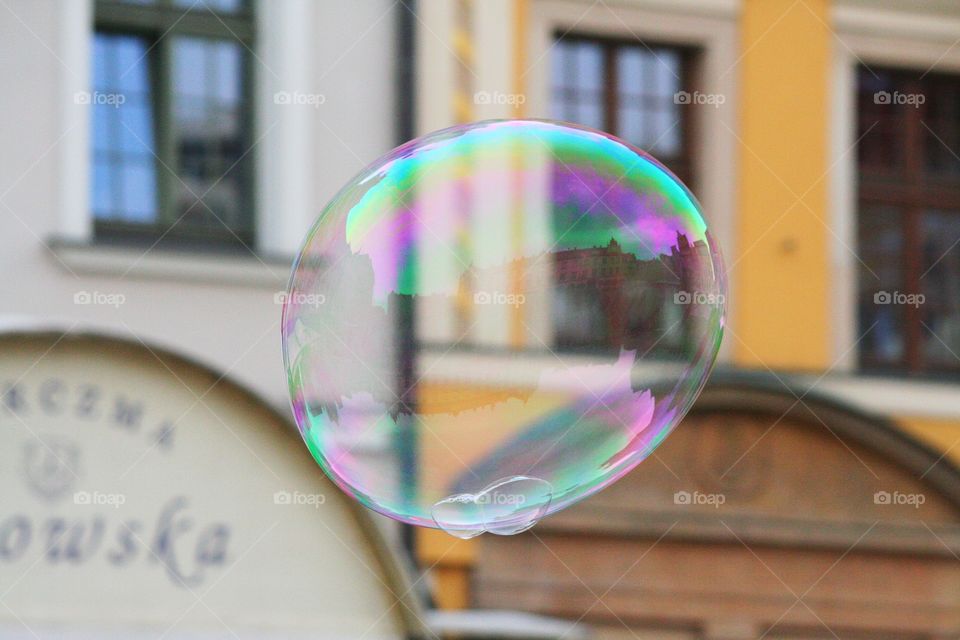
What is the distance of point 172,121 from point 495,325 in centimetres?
335

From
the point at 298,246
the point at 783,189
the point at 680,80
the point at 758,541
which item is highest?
the point at 680,80

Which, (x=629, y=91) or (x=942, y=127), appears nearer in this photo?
(x=629, y=91)

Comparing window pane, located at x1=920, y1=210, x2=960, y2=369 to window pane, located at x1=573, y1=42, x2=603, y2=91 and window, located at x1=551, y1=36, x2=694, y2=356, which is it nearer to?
window, located at x1=551, y1=36, x2=694, y2=356

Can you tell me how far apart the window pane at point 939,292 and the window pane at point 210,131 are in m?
3.39

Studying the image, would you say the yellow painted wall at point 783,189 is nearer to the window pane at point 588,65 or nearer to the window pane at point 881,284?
the window pane at point 881,284

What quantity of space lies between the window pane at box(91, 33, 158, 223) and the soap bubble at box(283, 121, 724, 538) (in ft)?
10.1

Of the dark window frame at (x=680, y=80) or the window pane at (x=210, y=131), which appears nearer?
the window pane at (x=210, y=131)

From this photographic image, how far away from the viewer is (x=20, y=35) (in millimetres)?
6152

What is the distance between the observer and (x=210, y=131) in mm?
6562

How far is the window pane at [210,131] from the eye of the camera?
6500 mm

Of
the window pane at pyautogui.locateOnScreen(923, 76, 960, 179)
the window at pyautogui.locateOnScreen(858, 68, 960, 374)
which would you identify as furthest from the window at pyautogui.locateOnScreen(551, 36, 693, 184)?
the window pane at pyautogui.locateOnScreen(923, 76, 960, 179)

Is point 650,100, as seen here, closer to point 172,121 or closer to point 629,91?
point 629,91

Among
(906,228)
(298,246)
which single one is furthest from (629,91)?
(298,246)

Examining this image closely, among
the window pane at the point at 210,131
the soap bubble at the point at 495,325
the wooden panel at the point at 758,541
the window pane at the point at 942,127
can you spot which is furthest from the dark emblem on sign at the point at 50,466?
the window pane at the point at 942,127
